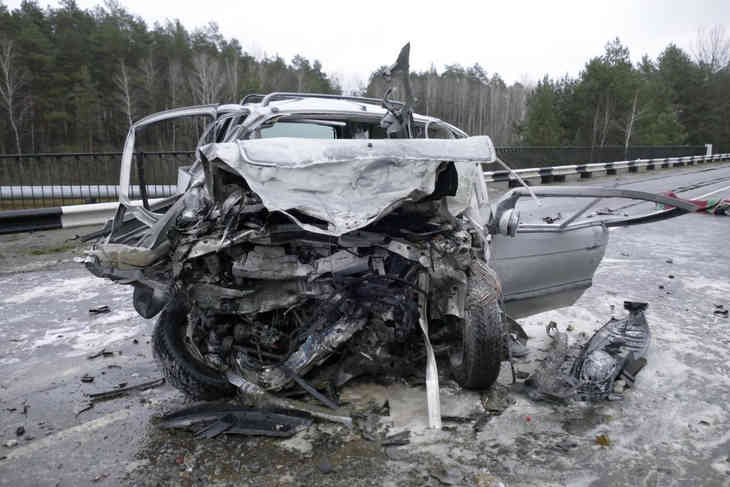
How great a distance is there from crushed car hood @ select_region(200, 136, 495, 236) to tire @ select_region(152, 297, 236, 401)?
3.61ft

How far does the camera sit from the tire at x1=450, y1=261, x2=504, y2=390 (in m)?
2.84

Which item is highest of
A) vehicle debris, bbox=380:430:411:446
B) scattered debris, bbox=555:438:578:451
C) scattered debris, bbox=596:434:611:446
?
scattered debris, bbox=596:434:611:446

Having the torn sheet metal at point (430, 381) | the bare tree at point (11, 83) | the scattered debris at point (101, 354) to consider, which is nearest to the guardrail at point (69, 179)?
the scattered debris at point (101, 354)

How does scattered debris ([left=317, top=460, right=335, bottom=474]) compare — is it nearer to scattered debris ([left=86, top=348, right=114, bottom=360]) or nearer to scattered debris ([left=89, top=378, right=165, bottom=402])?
scattered debris ([left=89, top=378, right=165, bottom=402])

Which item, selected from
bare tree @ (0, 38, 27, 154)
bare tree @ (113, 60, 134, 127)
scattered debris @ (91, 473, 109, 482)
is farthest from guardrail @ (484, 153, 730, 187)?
bare tree @ (0, 38, 27, 154)

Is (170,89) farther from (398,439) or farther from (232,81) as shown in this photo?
(398,439)

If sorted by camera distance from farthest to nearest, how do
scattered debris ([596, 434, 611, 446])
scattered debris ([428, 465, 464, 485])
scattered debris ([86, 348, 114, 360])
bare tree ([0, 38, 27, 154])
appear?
bare tree ([0, 38, 27, 154]) → scattered debris ([86, 348, 114, 360]) → scattered debris ([596, 434, 611, 446]) → scattered debris ([428, 465, 464, 485])

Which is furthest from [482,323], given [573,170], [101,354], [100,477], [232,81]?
[232,81]

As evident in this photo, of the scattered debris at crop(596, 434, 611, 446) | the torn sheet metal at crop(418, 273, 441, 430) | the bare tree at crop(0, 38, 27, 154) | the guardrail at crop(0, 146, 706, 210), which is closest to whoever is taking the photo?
the scattered debris at crop(596, 434, 611, 446)

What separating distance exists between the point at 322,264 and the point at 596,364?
6.37 feet

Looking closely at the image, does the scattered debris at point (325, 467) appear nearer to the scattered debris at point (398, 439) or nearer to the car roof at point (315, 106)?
the scattered debris at point (398, 439)

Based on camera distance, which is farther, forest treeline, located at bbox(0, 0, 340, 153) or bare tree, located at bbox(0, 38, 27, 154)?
forest treeline, located at bbox(0, 0, 340, 153)

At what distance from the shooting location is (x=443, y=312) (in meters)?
2.94

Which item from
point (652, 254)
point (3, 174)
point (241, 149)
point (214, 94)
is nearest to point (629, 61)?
point (214, 94)
